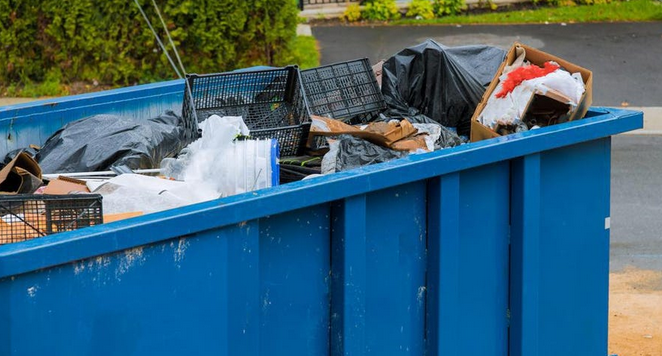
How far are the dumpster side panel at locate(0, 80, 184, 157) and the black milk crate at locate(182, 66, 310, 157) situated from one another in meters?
0.55

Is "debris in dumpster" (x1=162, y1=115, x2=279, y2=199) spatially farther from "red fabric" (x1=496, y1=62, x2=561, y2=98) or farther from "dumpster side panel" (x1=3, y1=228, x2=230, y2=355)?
"red fabric" (x1=496, y1=62, x2=561, y2=98)

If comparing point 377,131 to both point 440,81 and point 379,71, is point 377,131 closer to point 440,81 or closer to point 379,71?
point 440,81

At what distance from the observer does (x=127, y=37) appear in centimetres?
1123

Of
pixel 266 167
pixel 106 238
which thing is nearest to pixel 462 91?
pixel 266 167

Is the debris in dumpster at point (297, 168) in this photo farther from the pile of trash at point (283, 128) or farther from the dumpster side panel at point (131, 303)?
the dumpster side panel at point (131, 303)

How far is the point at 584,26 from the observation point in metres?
14.8

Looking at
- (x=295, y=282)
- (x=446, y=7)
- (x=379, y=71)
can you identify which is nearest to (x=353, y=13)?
(x=446, y=7)

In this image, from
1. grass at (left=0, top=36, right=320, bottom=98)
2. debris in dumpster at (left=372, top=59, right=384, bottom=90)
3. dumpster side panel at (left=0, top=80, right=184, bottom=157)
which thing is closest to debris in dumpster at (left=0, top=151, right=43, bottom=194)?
dumpster side panel at (left=0, top=80, right=184, bottom=157)

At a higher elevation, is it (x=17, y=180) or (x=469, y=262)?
(x=17, y=180)

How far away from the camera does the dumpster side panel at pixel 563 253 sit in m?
3.73

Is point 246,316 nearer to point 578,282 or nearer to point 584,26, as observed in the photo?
point 578,282

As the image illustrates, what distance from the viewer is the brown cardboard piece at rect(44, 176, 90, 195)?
3440 millimetres

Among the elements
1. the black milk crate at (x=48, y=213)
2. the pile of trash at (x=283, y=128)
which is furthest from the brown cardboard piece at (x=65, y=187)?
the black milk crate at (x=48, y=213)

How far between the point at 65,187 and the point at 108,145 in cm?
63
